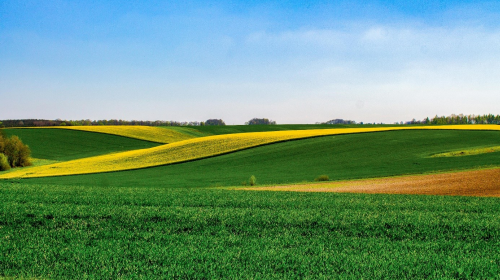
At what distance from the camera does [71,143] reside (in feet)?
217

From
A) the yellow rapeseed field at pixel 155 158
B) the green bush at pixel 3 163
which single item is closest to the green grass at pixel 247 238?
the yellow rapeseed field at pixel 155 158

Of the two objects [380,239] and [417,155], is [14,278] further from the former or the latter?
[417,155]

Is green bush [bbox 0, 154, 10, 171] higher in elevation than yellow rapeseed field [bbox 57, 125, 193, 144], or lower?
lower

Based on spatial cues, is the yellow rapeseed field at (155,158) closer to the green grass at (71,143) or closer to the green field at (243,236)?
the green grass at (71,143)

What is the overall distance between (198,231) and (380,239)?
3.82 metres

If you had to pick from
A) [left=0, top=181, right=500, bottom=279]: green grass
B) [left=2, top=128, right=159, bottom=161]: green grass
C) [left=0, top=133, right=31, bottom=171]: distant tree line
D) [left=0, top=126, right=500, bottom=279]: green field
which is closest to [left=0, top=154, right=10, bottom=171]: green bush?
[left=0, top=133, right=31, bottom=171]: distant tree line

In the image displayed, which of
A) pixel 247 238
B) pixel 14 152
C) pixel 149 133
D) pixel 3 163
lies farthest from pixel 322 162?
pixel 149 133

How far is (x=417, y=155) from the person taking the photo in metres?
32.5

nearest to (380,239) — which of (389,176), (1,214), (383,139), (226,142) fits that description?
(1,214)

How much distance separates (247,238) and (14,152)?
47.2 m

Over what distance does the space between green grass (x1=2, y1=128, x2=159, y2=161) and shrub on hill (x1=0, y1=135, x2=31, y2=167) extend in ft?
23.4

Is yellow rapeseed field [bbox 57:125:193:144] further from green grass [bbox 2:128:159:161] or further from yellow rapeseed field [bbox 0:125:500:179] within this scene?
yellow rapeseed field [bbox 0:125:500:179]

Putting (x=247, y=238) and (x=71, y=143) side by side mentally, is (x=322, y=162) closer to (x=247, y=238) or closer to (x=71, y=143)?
(x=247, y=238)

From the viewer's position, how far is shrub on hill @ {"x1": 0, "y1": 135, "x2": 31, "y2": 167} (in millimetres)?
44344
